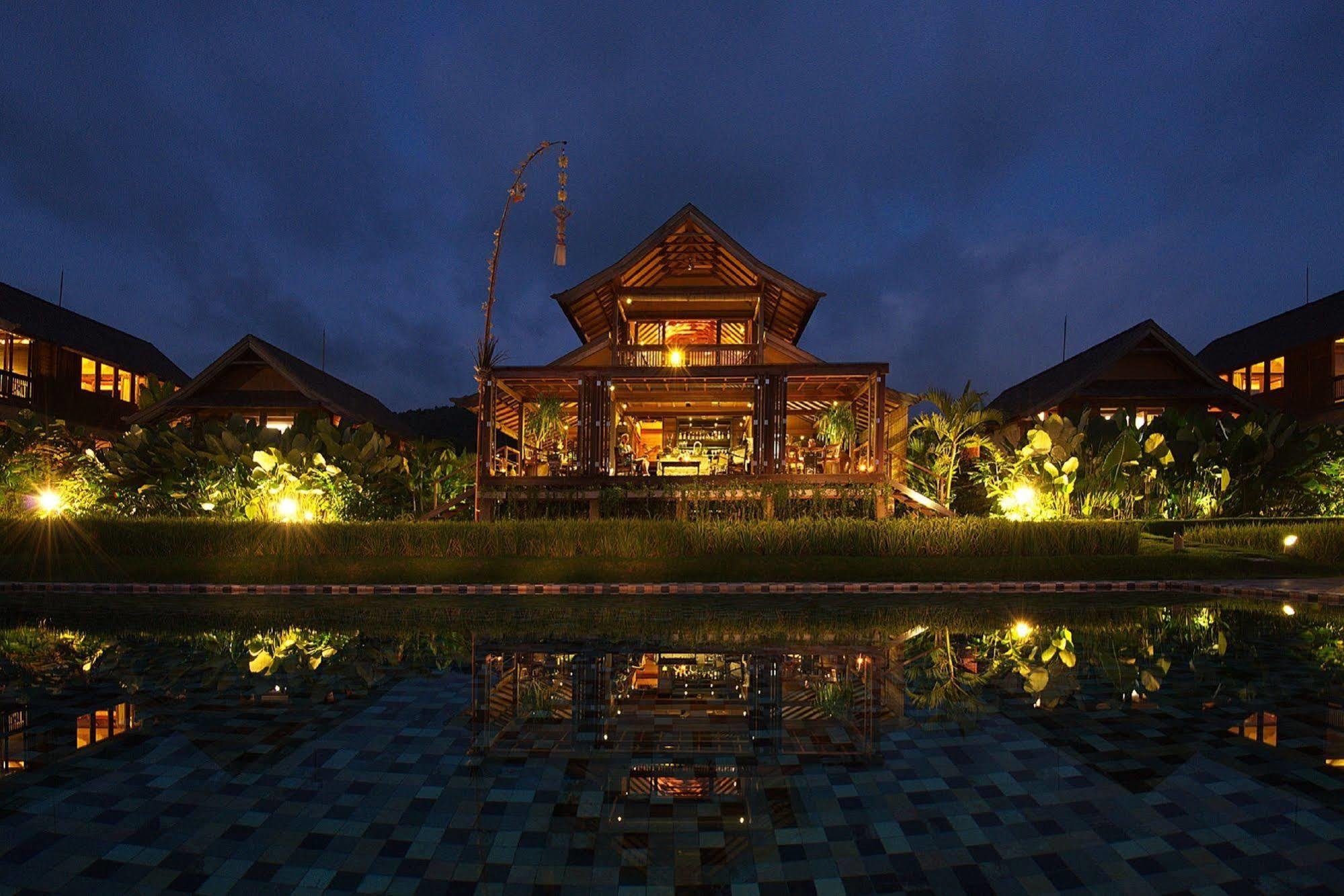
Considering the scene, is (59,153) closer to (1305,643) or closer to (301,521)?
(301,521)

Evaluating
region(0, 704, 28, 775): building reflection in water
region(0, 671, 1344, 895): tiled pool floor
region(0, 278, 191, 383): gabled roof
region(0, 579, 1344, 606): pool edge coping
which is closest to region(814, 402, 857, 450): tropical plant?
region(0, 579, 1344, 606): pool edge coping

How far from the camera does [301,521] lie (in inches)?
544

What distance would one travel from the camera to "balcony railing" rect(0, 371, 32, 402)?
25094 mm

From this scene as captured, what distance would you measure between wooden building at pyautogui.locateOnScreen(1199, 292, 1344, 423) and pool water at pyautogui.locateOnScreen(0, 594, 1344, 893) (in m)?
25.3

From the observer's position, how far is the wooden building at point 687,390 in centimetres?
1909

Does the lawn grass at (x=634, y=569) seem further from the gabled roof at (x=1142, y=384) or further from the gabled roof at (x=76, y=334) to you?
the gabled roof at (x=76, y=334)

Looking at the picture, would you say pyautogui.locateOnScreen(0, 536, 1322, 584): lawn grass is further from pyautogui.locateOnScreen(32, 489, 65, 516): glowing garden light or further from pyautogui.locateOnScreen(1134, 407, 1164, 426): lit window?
pyautogui.locateOnScreen(1134, 407, 1164, 426): lit window

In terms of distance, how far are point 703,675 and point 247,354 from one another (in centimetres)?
2551

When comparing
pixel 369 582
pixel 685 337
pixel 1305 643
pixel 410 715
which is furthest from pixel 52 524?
pixel 1305 643

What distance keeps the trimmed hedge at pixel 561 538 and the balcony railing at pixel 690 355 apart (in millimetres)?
9104

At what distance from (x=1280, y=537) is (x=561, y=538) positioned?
13.6 meters

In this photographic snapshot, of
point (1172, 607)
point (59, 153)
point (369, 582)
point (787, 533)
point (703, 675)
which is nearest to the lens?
point (703, 675)

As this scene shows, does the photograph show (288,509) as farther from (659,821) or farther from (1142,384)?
(1142,384)

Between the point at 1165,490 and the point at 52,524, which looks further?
the point at 1165,490
